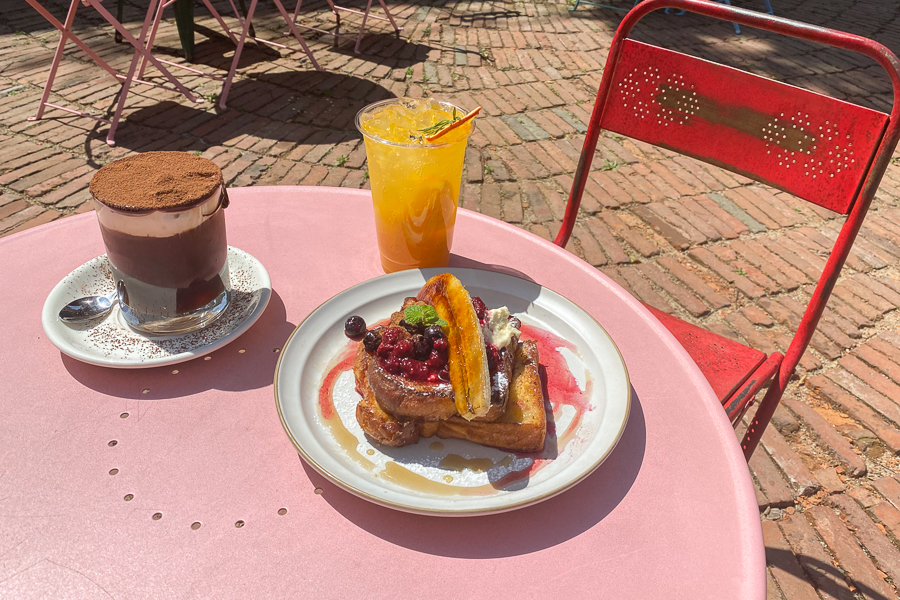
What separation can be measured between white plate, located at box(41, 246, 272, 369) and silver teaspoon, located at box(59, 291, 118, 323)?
0.01 metres

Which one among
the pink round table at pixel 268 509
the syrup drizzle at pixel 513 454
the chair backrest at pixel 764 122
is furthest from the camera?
the chair backrest at pixel 764 122

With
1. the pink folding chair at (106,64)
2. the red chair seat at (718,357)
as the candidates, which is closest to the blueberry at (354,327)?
the red chair seat at (718,357)

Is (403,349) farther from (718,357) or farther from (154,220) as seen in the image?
(718,357)

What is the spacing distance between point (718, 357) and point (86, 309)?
1760 mm

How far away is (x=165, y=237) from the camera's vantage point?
1.21m

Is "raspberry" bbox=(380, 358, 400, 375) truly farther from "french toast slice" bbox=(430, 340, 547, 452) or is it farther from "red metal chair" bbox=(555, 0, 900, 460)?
"red metal chair" bbox=(555, 0, 900, 460)

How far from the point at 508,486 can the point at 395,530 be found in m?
0.20

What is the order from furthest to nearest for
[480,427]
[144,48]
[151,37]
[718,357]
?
[151,37]
[144,48]
[718,357]
[480,427]

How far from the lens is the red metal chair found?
63.6 inches

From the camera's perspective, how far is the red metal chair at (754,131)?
162cm

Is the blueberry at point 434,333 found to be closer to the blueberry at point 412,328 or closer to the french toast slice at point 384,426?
the blueberry at point 412,328

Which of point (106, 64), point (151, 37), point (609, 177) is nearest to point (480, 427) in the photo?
point (609, 177)

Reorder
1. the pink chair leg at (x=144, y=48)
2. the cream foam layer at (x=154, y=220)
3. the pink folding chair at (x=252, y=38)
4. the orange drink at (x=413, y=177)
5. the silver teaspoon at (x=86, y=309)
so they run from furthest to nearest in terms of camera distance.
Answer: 1. the pink folding chair at (x=252, y=38)
2. the pink chair leg at (x=144, y=48)
3. the orange drink at (x=413, y=177)
4. the silver teaspoon at (x=86, y=309)
5. the cream foam layer at (x=154, y=220)

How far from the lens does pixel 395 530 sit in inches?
39.6
